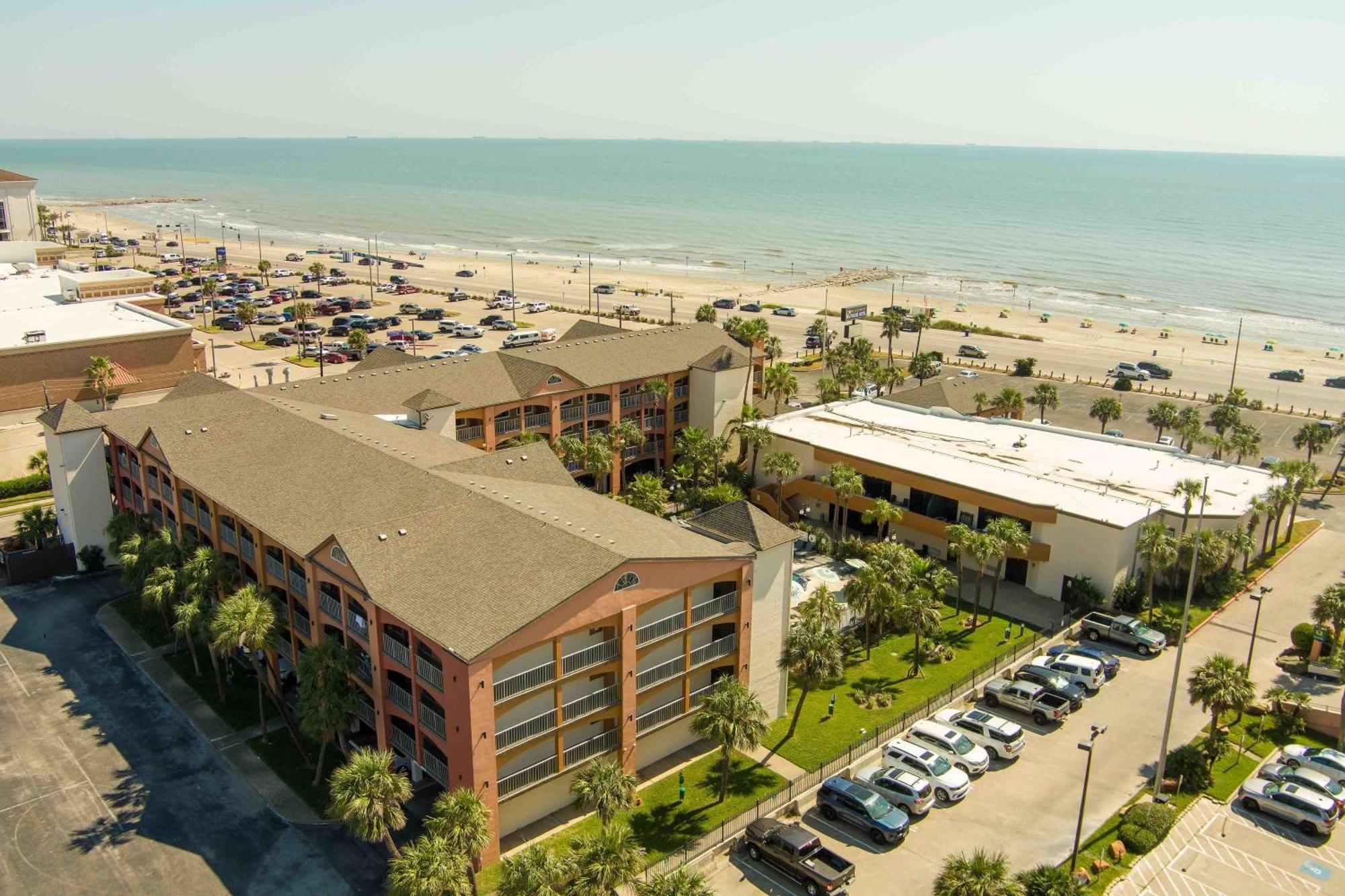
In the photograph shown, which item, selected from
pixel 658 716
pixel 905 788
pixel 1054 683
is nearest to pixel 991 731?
pixel 1054 683

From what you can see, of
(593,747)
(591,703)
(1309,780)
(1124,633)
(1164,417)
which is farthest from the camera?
(1164,417)

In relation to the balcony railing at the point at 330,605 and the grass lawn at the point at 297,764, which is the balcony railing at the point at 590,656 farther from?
the grass lawn at the point at 297,764

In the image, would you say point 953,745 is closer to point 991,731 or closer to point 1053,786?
point 991,731

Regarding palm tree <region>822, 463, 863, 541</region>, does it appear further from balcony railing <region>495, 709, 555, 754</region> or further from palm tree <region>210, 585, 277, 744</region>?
palm tree <region>210, 585, 277, 744</region>

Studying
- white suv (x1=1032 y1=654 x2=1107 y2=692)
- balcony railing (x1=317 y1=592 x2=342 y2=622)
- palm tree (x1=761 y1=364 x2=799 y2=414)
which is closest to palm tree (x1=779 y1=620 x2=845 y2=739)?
white suv (x1=1032 y1=654 x2=1107 y2=692)

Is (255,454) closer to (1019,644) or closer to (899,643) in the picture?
(899,643)

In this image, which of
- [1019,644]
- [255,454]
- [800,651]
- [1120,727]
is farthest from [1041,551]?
[255,454]

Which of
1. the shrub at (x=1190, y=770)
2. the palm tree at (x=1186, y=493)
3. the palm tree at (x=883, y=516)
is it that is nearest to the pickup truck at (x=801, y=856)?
the shrub at (x=1190, y=770)
